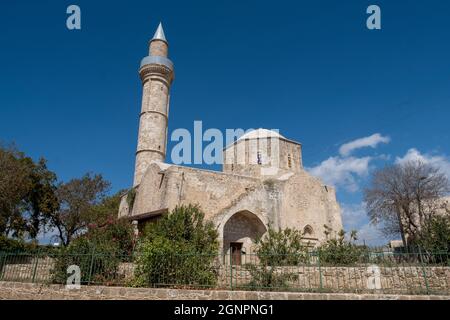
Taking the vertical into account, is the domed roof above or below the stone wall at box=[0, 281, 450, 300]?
above

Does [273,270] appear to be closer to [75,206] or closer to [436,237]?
[436,237]

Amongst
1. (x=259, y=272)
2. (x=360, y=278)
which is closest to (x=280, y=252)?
(x=259, y=272)

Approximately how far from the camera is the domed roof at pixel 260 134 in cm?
2498

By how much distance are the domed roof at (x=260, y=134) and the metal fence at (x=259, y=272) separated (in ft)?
50.8

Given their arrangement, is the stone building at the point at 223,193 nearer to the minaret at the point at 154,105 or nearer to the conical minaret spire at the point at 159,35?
the minaret at the point at 154,105

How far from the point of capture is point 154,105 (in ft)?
73.3

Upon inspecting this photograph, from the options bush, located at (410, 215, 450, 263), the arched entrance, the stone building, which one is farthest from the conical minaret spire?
bush, located at (410, 215, 450, 263)

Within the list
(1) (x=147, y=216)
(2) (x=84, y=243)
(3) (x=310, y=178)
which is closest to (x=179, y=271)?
(2) (x=84, y=243)

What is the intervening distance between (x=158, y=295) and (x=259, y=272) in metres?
2.93

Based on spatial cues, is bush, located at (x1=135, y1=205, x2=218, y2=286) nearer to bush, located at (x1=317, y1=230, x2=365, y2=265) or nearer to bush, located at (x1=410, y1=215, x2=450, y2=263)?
bush, located at (x1=317, y1=230, x2=365, y2=265)

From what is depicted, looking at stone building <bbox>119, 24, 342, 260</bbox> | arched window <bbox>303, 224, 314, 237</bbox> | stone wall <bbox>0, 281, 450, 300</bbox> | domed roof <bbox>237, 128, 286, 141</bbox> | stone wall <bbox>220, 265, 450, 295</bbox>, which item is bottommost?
stone wall <bbox>0, 281, 450, 300</bbox>

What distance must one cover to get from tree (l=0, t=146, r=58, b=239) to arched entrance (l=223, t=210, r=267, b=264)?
40.9ft

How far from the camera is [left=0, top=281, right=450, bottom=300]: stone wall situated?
766cm
